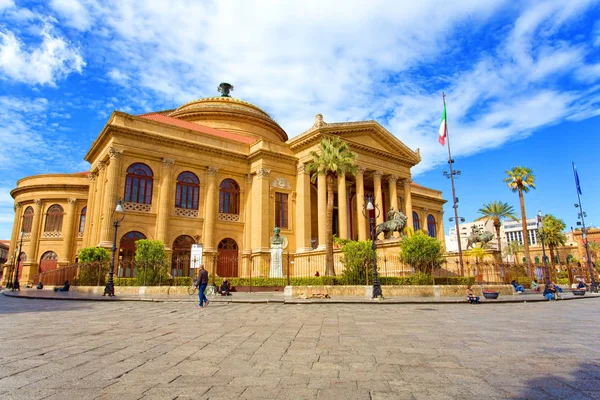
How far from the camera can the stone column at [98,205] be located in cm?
2953

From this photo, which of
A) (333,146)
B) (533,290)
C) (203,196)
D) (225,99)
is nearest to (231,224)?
(203,196)

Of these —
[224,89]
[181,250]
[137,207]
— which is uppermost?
[224,89]

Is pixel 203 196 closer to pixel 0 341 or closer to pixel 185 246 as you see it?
pixel 185 246

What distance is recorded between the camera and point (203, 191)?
3341 centimetres

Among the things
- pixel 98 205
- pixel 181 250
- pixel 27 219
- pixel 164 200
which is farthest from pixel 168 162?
pixel 27 219

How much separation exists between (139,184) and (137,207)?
5.99 ft

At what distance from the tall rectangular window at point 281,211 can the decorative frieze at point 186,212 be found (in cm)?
700

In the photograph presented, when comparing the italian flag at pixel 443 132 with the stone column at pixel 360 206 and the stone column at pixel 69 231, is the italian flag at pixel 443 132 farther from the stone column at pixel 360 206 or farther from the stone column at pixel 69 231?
the stone column at pixel 69 231

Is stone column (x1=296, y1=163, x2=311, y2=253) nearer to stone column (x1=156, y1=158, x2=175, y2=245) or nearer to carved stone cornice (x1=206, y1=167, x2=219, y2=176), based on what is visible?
carved stone cornice (x1=206, y1=167, x2=219, y2=176)

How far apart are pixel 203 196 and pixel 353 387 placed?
3091 centimetres

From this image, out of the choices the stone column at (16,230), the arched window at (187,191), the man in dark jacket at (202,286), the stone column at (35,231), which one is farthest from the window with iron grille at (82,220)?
the man in dark jacket at (202,286)

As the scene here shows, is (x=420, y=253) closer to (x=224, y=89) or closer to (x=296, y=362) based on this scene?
(x=296, y=362)

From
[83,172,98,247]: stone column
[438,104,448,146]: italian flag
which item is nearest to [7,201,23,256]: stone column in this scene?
[83,172,98,247]: stone column

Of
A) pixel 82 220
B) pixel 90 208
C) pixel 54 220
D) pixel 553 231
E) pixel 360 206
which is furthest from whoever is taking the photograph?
pixel 553 231
